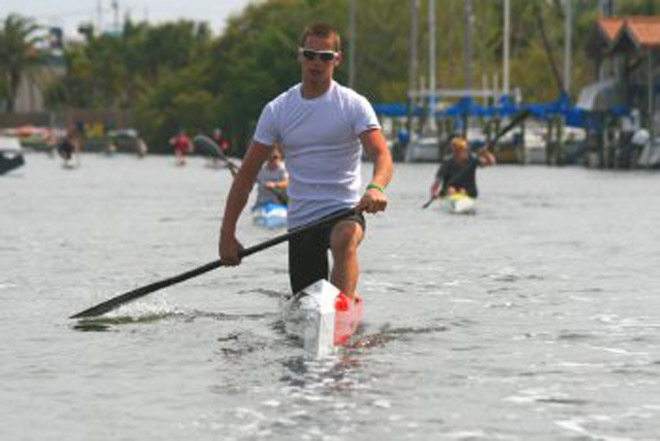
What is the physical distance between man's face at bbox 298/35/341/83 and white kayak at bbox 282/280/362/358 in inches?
46.7

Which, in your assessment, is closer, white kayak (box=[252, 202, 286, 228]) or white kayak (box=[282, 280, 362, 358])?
white kayak (box=[282, 280, 362, 358])

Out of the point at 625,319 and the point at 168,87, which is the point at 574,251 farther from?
the point at 168,87

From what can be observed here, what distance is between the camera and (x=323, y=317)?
9758 mm

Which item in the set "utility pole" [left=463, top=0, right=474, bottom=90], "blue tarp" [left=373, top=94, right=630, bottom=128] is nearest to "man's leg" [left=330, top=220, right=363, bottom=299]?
"blue tarp" [left=373, top=94, right=630, bottom=128]

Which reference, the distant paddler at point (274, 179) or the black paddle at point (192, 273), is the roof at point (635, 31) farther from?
the black paddle at point (192, 273)

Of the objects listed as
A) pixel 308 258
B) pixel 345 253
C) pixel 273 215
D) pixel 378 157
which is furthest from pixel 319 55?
pixel 273 215

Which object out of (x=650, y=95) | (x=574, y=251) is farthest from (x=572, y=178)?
(x=574, y=251)

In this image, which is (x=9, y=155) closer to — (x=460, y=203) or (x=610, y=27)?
(x=610, y=27)

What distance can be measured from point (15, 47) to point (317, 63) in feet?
465

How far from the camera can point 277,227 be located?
23922mm

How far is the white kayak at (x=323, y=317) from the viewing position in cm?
981

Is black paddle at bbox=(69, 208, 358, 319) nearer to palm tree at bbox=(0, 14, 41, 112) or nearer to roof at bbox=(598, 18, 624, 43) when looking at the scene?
roof at bbox=(598, 18, 624, 43)

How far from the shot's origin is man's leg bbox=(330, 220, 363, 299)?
32.4 ft

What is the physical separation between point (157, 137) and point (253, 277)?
368 ft
